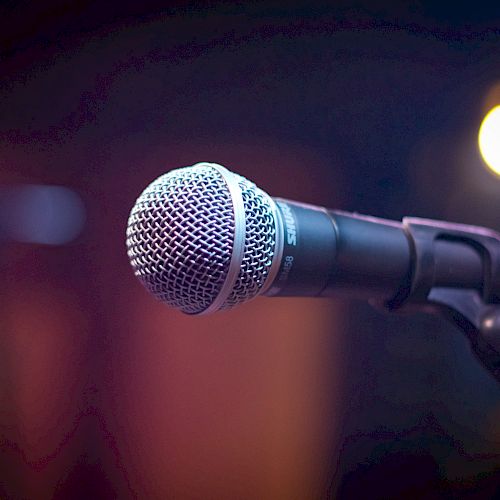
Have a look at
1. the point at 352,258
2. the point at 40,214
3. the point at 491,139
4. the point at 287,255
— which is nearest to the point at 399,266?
the point at 352,258

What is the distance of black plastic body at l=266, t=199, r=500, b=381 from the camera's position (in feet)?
1.84

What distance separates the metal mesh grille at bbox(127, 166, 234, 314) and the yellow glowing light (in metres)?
1.09

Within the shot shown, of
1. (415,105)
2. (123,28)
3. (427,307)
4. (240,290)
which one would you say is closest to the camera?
(240,290)

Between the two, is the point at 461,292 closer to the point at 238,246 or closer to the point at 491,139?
the point at 238,246

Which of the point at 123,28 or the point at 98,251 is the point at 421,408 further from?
the point at 123,28

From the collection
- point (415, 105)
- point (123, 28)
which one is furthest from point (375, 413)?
point (123, 28)

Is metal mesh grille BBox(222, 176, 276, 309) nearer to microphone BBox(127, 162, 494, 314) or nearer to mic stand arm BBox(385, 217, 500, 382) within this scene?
microphone BBox(127, 162, 494, 314)

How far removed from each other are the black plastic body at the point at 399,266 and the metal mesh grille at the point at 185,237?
0.30ft

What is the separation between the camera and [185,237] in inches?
18.9

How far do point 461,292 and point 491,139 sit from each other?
767mm

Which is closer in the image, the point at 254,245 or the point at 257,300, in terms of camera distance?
the point at 254,245

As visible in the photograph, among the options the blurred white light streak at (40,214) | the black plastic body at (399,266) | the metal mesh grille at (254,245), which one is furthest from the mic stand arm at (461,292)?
A: the blurred white light streak at (40,214)

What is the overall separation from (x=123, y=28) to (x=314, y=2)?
0.52 meters

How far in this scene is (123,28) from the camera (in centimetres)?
121
